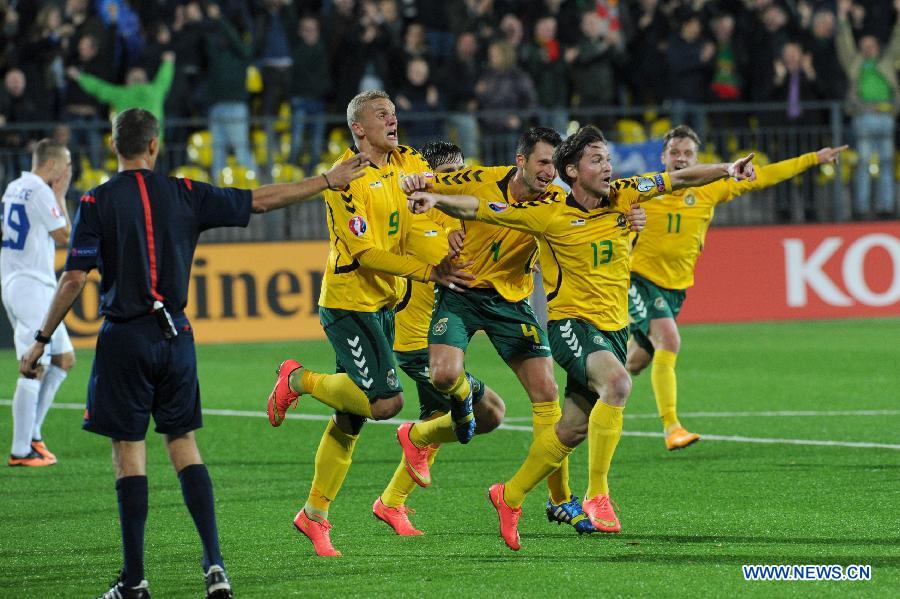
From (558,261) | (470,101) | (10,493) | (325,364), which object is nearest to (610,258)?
(558,261)

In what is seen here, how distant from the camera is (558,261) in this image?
8.13m

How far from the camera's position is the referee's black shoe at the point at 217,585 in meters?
6.20

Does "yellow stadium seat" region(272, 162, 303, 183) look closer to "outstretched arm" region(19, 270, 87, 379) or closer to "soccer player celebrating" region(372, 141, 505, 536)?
"soccer player celebrating" region(372, 141, 505, 536)

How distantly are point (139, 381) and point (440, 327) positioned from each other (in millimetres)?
2288

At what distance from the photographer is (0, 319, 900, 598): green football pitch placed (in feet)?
22.4

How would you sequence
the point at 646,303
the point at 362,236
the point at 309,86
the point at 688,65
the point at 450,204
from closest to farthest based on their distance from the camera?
1. the point at 450,204
2. the point at 362,236
3. the point at 646,303
4. the point at 309,86
5. the point at 688,65

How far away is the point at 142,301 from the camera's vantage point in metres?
6.34

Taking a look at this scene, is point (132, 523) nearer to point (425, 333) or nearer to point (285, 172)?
point (425, 333)

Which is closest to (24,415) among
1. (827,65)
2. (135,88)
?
(135,88)

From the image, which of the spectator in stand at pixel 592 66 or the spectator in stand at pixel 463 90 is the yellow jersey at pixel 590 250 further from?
the spectator in stand at pixel 592 66

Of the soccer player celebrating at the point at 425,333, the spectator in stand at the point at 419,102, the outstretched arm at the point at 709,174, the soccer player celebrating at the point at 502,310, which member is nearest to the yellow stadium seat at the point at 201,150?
the spectator in stand at the point at 419,102

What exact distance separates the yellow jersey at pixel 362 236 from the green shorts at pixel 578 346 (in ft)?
2.79

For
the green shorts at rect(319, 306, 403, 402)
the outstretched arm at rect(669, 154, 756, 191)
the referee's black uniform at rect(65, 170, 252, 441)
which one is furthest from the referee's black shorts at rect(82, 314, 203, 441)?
the outstretched arm at rect(669, 154, 756, 191)

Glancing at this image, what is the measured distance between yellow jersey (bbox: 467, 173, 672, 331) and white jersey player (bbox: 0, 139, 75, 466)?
4084 millimetres
